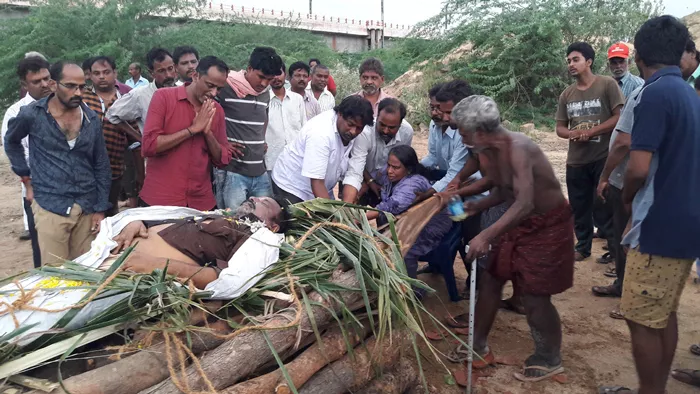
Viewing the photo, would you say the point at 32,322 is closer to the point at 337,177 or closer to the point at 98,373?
the point at 98,373

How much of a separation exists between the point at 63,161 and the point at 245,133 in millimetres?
1473

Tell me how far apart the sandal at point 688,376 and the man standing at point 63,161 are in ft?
13.5

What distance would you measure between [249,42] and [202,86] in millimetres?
16549

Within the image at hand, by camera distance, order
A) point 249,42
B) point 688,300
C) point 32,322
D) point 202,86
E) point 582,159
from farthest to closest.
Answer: point 249,42
point 582,159
point 688,300
point 202,86
point 32,322

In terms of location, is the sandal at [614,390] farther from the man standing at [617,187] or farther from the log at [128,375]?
the log at [128,375]

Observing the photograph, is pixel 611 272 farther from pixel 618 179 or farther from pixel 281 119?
pixel 281 119

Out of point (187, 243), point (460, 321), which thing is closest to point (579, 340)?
point (460, 321)

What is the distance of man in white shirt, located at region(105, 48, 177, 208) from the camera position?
484 cm

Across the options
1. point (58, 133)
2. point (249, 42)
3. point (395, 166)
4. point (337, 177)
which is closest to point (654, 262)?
point (395, 166)

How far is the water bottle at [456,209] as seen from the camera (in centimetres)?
357

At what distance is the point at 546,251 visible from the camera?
10.9ft

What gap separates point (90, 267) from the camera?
2.77 meters

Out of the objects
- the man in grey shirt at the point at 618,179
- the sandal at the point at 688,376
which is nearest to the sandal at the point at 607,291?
the man in grey shirt at the point at 618,179

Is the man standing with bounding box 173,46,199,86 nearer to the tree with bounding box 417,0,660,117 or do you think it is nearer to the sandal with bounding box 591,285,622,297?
the sandal with bounding box 591,285,622,297
